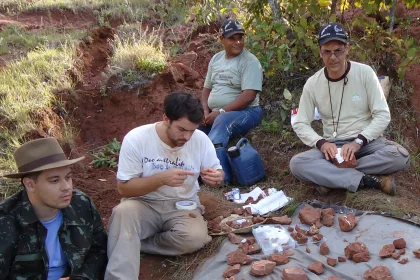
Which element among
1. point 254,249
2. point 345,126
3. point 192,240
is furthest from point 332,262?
point 345,126

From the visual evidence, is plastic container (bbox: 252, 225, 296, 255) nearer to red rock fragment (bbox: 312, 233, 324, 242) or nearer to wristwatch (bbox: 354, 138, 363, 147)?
red rock fragment (bbox: 312, 233, 324, 242)

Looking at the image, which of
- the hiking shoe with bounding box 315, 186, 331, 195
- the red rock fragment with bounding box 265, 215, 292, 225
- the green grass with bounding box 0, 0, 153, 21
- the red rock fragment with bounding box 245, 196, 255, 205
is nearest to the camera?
the red rock fragment with bounding box 265, 215, 292, 225

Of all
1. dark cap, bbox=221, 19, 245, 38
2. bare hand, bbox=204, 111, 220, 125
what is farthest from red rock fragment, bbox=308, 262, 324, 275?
dark cap, bbox=221, 19, 245, 38

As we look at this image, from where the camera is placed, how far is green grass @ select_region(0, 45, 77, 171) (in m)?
5.35

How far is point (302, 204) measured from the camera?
3734mm

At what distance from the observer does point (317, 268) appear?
2.84 m

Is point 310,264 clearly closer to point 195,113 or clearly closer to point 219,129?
point 195,113

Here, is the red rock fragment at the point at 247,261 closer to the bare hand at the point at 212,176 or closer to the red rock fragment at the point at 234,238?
the red rock fragment at the point at 234,238

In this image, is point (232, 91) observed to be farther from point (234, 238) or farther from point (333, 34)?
point (234, 238)

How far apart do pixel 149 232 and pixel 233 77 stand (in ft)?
7.49

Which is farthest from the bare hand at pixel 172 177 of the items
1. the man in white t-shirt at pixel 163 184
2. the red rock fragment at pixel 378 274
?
the red rock fragment at pixel 378 274

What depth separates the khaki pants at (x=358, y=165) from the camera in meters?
3.68

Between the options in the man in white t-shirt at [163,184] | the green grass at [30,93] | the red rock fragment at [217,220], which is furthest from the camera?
the green grass at [30,93]

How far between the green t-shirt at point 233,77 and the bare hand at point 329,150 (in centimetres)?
128
